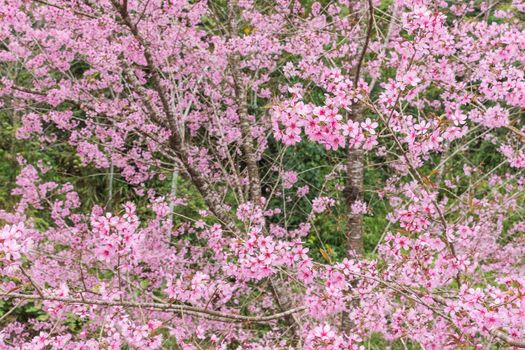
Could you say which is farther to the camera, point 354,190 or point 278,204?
point 278,204

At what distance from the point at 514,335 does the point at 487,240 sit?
351 centimetres

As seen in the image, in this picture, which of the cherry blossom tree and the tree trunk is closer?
the cherry blossom tree

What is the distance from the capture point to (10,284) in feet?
13.9

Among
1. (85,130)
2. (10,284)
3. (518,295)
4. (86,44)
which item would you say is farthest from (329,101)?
(85,130)

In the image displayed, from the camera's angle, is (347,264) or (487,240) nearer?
(347,264)

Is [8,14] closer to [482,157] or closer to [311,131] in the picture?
[311,131]

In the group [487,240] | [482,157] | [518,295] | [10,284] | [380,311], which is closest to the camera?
[518,295]

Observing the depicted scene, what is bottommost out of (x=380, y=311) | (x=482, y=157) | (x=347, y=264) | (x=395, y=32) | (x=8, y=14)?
(x=482, y=157)

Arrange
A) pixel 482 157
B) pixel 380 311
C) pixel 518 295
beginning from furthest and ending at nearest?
pixel 482 157, pixel 380 311, pixel 518 295

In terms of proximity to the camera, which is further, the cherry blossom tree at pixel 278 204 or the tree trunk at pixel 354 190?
the tree trunk at pixel 354 190

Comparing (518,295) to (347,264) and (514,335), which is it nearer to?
(514,335)

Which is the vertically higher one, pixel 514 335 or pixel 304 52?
pixel 304 52

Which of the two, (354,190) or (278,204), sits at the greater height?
(354,190)

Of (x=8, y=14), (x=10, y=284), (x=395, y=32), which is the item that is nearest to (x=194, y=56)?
(x=8, y=14)
